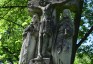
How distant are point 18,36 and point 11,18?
3.85 ft

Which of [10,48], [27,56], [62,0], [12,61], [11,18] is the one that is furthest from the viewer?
[12,61]

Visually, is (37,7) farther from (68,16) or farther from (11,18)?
(11,18)

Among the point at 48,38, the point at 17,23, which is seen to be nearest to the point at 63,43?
the point at 48,38

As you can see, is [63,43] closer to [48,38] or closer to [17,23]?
[48,38]

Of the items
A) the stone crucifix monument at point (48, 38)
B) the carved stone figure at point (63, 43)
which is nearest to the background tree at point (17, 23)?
the stone crucifix monument at point (48, 38)

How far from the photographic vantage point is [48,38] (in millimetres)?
7164

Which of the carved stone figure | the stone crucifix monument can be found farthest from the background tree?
the carved stone figure

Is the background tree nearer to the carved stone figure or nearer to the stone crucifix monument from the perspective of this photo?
the stone crucifix monument

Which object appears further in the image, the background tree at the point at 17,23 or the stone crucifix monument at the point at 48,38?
the background tree at the point at 17,23

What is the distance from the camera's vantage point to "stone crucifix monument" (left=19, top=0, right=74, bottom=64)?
22.5 feet

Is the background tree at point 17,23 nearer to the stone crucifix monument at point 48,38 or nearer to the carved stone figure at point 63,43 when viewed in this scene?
the stone crucifix monument at point 48,38

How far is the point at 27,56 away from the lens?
709cm

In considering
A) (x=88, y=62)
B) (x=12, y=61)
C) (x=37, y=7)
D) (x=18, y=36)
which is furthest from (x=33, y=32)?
(x=12, y=61)

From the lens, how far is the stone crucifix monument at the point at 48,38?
22.5ft
